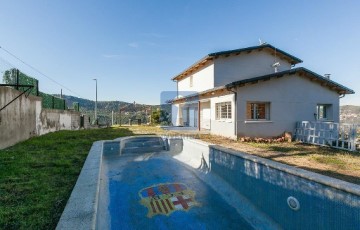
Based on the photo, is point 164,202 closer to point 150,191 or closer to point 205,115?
point 150,191

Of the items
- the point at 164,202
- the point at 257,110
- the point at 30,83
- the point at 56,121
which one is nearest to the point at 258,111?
the point at 257,110

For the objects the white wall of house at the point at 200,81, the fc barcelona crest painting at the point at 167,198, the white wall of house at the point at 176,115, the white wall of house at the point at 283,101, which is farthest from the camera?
the white wall of house at the point at 176,115

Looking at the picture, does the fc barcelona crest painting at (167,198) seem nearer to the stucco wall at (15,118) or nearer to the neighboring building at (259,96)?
the stucco wall at (15,118)

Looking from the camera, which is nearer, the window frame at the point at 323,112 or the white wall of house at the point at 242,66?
the window frame at the point at 323,112

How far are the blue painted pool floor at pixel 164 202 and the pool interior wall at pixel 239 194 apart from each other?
0.03 meters

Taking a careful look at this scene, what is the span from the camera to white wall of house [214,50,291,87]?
19922mm

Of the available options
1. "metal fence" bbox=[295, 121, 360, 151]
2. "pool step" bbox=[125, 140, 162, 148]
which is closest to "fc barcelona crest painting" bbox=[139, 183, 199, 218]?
"pool step" bbox=[125, 140, 162, 148]

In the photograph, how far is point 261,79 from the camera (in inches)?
593

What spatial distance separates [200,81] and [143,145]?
36.9 feet

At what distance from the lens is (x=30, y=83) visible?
15078 millimetres

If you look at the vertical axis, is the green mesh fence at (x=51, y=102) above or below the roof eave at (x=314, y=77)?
below

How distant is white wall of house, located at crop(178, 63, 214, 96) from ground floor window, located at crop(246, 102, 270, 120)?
485 cm

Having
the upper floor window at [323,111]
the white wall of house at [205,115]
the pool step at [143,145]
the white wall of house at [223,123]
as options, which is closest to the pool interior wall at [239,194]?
the pool step at [143,145]

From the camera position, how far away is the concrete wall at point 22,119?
34.0ft
